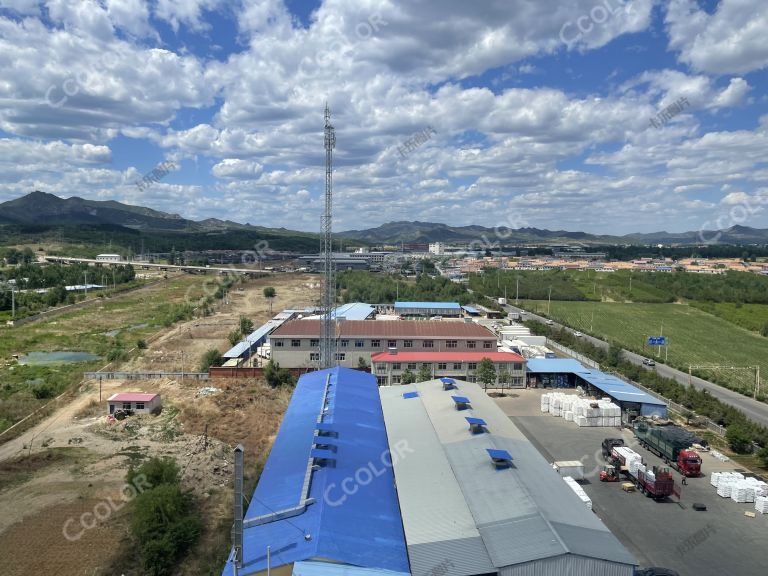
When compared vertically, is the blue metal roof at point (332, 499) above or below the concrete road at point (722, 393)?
above

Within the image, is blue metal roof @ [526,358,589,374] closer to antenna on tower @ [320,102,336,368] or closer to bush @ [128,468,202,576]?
antenna on tower @ [320,102,336,368]

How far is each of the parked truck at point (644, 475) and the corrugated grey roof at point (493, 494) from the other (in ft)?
9.59

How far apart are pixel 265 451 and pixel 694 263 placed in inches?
3468

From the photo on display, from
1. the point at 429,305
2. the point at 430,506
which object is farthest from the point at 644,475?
the point at 429,305

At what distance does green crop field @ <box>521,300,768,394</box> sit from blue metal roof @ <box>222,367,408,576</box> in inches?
728

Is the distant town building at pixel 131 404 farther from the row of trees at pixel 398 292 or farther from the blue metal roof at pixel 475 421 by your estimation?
the row of trees at pixel 398 292

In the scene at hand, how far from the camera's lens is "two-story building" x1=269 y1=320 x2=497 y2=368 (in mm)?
22812

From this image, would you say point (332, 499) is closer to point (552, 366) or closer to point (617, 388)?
point (617, 388)

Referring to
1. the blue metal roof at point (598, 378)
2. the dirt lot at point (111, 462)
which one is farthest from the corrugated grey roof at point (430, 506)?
the blue metal roof at point (598, 378)

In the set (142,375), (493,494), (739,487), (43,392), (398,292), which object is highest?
(493,494)

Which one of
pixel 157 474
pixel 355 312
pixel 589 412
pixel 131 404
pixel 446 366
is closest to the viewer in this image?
pixel 157 474

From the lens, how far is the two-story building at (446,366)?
21.4 m

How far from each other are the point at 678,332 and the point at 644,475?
28.4m

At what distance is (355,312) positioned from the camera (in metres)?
35.0
